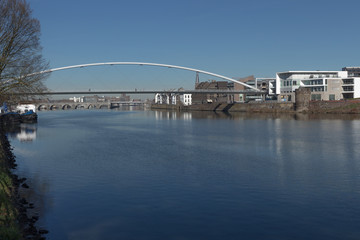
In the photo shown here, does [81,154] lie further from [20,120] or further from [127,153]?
[20,120]

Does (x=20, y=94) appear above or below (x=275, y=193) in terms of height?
above

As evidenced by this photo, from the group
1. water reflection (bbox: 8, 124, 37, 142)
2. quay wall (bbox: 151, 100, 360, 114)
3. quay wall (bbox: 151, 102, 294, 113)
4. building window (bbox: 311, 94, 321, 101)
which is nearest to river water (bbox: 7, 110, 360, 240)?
water reflection (bbox: 8, 124, 37, 142)

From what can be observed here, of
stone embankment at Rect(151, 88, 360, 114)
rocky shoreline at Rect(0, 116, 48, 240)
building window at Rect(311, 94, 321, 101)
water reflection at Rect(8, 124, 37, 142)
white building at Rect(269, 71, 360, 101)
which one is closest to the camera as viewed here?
rocky shoreline at Rect(0, 116, 48, 240)

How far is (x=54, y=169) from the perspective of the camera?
2150 cm

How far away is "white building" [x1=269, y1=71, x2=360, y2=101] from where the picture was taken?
284ft

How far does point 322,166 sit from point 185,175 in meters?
8.02

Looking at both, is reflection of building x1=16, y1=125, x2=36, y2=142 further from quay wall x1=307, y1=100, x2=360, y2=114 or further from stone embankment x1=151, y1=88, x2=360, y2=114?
quay wall x1=307, y1=100, x2=360, y2=114

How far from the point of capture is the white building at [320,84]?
86.7 m

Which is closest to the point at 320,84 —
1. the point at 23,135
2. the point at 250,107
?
the point at 250,107

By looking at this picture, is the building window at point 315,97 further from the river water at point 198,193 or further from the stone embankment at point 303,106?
the river water at point 198,193

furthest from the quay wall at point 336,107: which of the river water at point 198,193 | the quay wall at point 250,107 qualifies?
the river water at point 198,193

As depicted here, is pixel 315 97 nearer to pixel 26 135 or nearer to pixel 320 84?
pixel 320 84

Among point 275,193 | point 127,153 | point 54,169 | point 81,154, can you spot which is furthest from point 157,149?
point 275,193

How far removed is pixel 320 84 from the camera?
→ 88.8m
